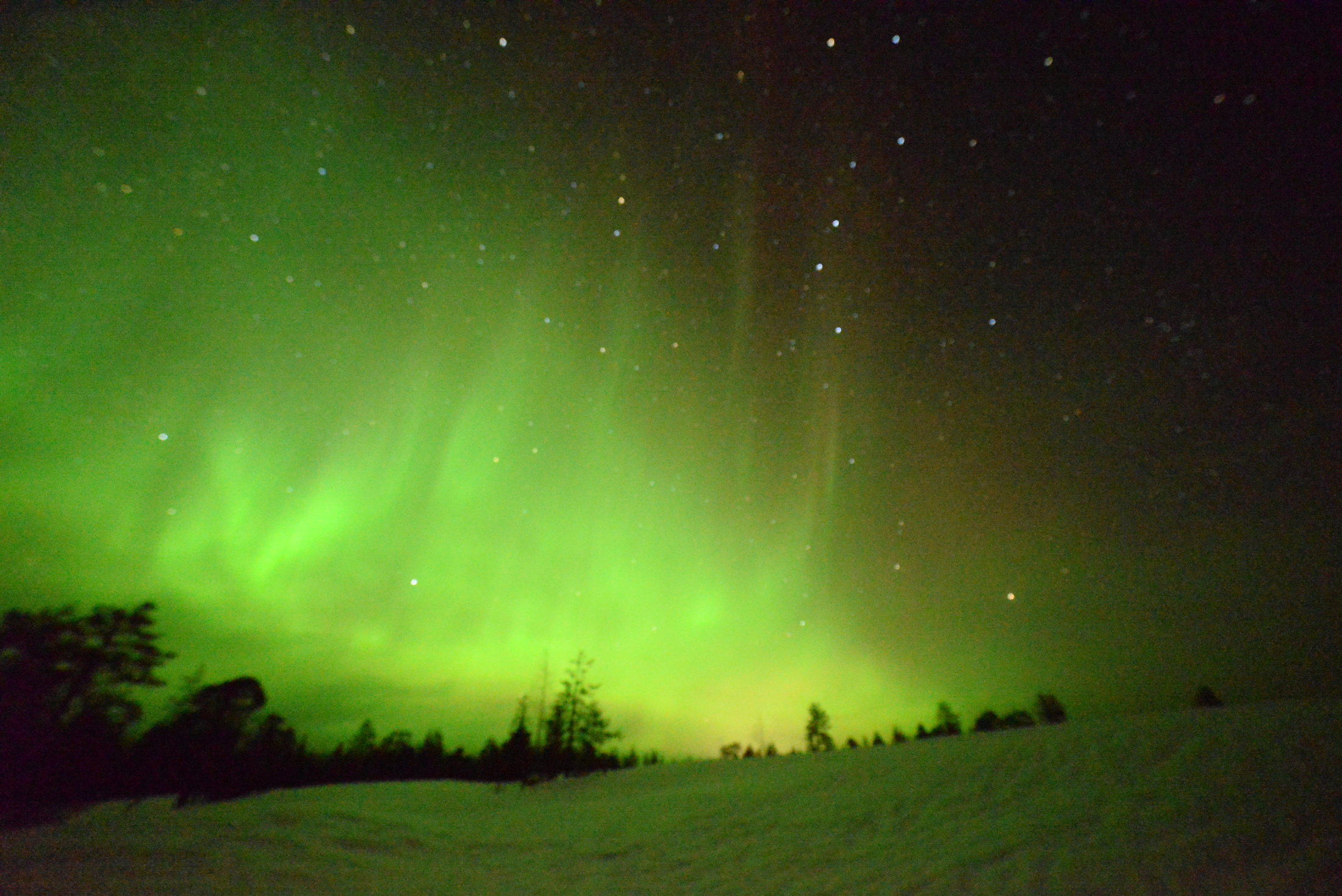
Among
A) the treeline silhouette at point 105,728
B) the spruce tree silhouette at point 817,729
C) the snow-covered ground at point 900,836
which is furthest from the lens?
the spruce tree silhouette at point 817,729

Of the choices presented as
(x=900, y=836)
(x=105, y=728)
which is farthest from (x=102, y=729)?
(x=900, y=836)

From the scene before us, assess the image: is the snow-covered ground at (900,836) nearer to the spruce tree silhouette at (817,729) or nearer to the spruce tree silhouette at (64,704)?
the spruce tree silhouette at (64,704)

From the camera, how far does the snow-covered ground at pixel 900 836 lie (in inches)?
270

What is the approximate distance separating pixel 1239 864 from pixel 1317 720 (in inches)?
245

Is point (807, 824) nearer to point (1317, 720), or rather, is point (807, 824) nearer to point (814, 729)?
point (1317, 720)

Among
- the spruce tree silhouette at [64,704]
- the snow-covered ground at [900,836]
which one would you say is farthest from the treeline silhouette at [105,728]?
the snow-covered ground at [900,836]

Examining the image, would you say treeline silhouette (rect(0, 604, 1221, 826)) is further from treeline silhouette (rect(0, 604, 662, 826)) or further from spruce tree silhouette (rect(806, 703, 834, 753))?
spruce tree silhouette (rect(806, 703, 834, 753))

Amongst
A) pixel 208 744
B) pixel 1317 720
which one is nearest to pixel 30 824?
pixel 208 744

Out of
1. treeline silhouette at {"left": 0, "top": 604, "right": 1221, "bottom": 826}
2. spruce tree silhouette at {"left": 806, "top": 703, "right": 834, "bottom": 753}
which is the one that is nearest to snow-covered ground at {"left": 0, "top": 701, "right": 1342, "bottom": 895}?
treeline silhouette at {"left": 0, "top": 604, "right": 1221, "bottom": 826}

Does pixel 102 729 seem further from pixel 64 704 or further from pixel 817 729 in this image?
pixel 817 729

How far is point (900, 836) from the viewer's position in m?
→ 9.12

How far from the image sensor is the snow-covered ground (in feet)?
22.5

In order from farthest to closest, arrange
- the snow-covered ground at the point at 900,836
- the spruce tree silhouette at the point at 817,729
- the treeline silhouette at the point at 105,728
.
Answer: the spruce tree silhouette at the point at 817,729 < the treeline silhouette at the point at 105,728 < the snow-covered ground at the point at 900,836

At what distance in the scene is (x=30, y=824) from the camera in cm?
2308
